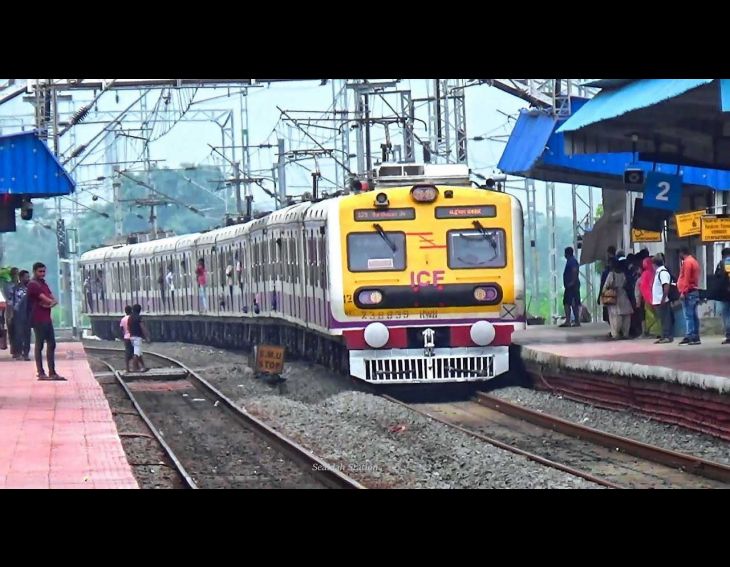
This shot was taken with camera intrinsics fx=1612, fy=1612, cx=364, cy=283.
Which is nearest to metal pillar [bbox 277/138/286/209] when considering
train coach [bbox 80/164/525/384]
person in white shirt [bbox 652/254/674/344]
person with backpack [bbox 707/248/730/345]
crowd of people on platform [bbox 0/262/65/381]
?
crowd of people on platform [bbox 0/262/65/381]

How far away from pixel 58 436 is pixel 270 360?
6.67m

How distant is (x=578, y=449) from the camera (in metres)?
13.8

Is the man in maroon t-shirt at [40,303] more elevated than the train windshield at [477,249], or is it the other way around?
the train windshield at [477,249]

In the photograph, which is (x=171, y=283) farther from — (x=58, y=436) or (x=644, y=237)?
(x=58, y=436)

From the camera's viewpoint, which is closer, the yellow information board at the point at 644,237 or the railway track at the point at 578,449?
the railway track at the point at 578,449

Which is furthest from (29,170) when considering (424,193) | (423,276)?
(423,276)

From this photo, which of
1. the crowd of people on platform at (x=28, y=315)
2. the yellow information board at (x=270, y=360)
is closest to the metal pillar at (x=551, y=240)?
the yellow information board at (x=270, y=360)

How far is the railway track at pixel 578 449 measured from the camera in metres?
11.9

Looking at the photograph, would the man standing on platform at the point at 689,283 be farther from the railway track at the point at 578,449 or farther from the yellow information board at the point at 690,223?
the railway track at the point at 578,449

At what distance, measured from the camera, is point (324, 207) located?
18438 mm

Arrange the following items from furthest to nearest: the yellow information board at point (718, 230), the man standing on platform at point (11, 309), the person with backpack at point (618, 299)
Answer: the man standing on platform at point (11, 309)
the person with backpack at point (618, 299)
the yellow information board at point (718, 230)

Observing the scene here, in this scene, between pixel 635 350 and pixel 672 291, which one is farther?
pixel 672 291

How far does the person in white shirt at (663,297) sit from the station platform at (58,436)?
21.8 ft

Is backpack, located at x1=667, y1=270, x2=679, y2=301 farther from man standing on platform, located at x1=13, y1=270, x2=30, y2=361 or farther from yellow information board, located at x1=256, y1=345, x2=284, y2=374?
man standing on platform, located at x1=13, y1=270, x2=30, y2=361
